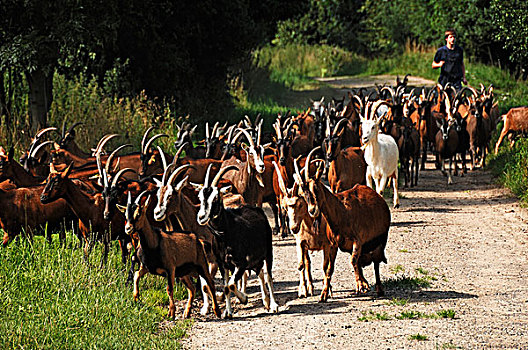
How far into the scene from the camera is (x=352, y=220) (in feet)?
27.4

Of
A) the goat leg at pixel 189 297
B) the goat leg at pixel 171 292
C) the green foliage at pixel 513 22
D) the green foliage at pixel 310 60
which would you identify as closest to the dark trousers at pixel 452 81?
the green foliage at pixel 513 22

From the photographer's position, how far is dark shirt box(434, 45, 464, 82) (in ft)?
62.1

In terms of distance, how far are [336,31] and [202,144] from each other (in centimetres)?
3671

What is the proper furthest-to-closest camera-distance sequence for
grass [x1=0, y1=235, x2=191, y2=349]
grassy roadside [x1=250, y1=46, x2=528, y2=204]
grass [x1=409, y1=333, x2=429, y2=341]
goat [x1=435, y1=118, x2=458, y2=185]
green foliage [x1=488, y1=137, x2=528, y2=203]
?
1. goat [x1=435, y1=118, x2=458, y2=185]
2. grassy roadside [x1=250, y1=46, x2=528, y2=204]
3. green foliage [x1=488, y1=137, x2=528, y2=203]
4. grass [x1=409, y1=333, x2=429, y2=341]
5. grass [x1=0, y1=235, x2=191, y2=349]

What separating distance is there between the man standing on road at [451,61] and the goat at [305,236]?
11.0m

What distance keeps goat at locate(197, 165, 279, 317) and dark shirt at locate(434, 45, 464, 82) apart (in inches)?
458

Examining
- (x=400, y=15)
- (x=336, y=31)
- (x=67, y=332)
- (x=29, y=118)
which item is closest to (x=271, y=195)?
(x=67, y=332)

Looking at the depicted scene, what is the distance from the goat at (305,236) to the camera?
8336 millimetres

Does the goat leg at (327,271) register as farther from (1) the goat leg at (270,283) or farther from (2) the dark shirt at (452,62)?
(2) the dark shirt at (452,62)

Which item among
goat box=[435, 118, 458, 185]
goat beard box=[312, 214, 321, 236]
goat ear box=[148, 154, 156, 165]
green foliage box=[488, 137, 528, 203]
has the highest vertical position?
goat ear box=[148, 154, 156, 165]

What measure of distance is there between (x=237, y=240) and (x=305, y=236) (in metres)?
0.75

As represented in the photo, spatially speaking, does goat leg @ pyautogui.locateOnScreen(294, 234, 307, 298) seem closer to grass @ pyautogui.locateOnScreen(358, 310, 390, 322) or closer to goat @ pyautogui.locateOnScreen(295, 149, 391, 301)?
goat @ pyautogui.locateOnScreen(295, 149, 391, 301)

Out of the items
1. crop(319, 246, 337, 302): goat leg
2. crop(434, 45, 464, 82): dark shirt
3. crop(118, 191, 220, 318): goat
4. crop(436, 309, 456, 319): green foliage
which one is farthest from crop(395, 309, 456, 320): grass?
crop(434, 45, 464, 82): dark shirt

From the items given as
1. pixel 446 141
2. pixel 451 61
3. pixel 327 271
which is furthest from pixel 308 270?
pixel 451 61
